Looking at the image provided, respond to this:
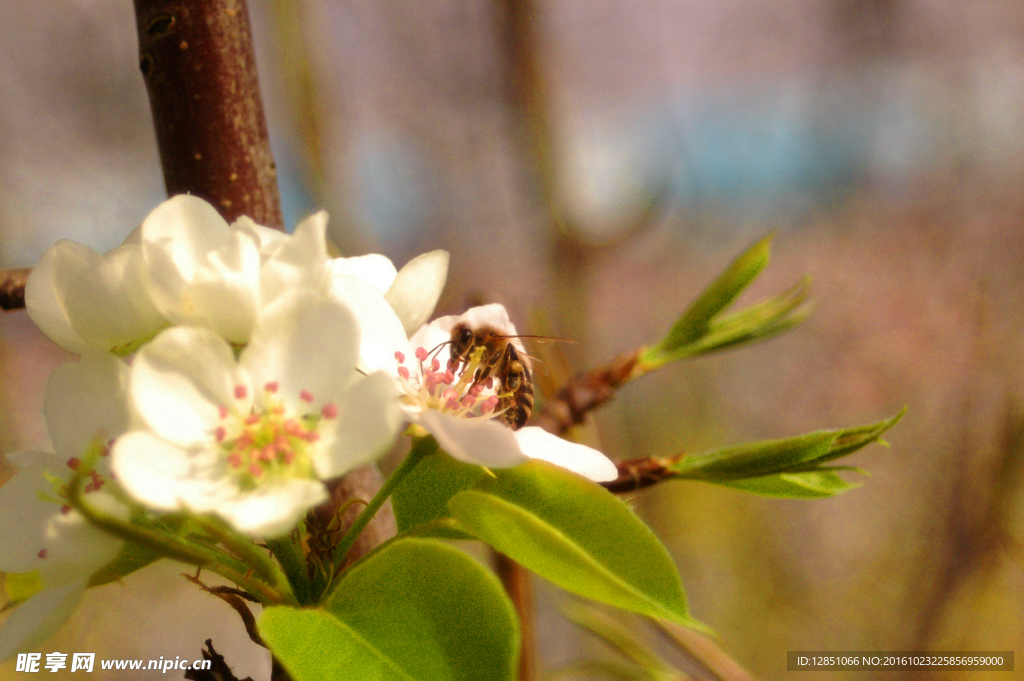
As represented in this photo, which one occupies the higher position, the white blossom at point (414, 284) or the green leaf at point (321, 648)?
the white blossom at point (414, 284)

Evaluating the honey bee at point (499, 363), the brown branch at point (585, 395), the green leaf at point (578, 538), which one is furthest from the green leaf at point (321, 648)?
the brown branch at point (585, 395)

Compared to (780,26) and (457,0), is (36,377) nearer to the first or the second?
(457,0)

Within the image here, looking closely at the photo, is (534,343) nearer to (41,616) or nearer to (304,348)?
(304,348)

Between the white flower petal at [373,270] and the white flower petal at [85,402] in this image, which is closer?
the white flower petal at [85,402]

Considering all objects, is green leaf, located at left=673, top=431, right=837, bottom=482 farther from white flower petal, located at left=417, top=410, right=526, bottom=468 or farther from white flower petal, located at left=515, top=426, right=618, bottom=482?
white flower petal, located at left=417, top=410, right=526, bottom=468

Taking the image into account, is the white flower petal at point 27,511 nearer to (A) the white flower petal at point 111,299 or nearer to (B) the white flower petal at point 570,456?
(A) the white flower petal at point 111,299

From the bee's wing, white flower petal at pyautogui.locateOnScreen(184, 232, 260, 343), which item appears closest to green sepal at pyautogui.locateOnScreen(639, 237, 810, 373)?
the bee's wing

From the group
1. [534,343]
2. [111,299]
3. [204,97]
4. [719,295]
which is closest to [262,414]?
[111,299]

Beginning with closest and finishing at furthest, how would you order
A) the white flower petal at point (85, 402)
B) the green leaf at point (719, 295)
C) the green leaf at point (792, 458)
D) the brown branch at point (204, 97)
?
the white flower petal at point (85, 402)
the green leaf at point (792, 458)
the brown branch at point (204, 97)
the green leaf at point (719, 295)
